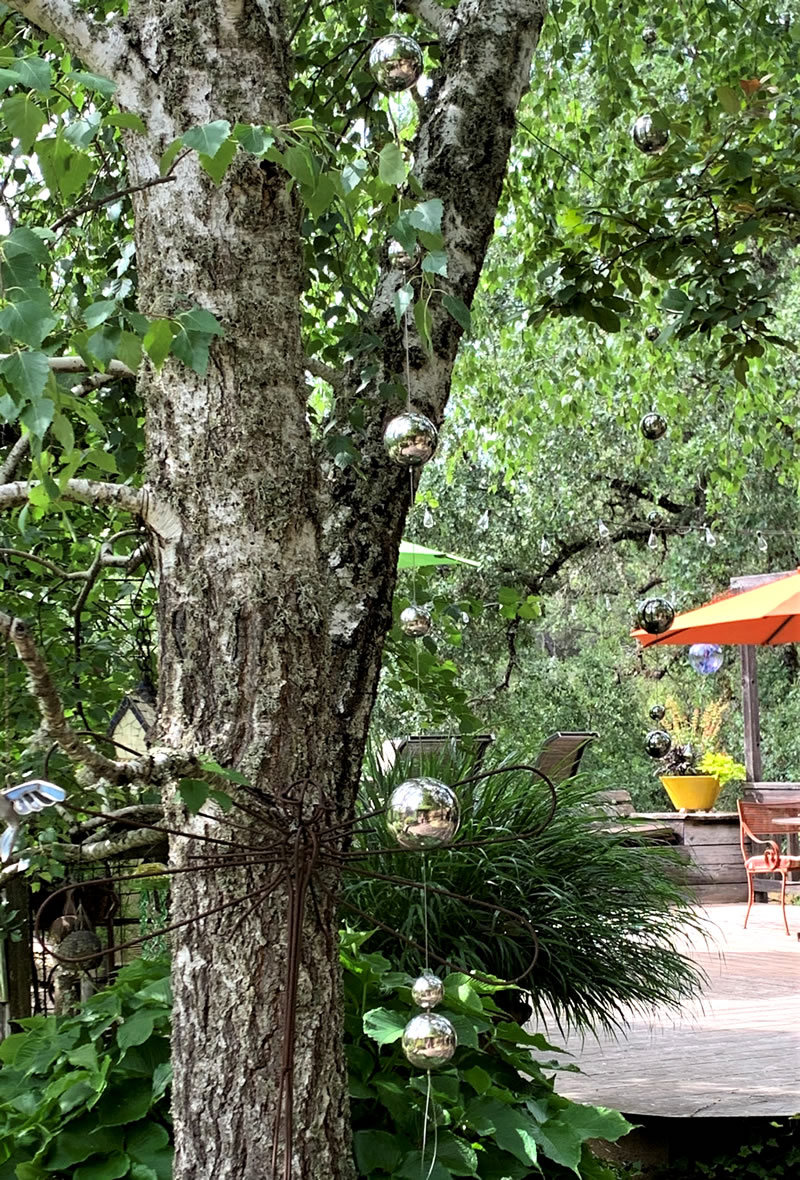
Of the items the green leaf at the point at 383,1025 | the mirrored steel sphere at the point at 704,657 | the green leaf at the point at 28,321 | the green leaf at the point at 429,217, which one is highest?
the green leaf at the point at 429,217

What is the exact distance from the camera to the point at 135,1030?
6.04 feet

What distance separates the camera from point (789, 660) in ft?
40.0

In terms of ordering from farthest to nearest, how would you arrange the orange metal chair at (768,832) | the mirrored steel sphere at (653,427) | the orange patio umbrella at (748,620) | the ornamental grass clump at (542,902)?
1. the orange metal chair at (768,832)
2. the orange patio umbrella at (748,620)
3. the ornamental grass clump at (542,902)
4. the mirrored steel sphere at (653,427)

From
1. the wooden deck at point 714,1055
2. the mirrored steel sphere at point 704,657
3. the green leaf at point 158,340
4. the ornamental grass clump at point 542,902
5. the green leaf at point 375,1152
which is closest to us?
the green leaf at point 158,340

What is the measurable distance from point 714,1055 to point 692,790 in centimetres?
494

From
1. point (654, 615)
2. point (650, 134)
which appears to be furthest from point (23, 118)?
point (654, 615)

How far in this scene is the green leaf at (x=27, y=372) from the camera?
37.6 inches

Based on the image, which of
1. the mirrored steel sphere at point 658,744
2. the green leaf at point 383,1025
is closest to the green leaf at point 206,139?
the green leaf at point 383,1025

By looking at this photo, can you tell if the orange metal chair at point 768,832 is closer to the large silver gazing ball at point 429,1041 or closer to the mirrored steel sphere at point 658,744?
the mirrored steel sphere at point 658,744

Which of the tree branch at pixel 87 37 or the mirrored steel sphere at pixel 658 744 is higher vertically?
the tree branch at pixel 87 37

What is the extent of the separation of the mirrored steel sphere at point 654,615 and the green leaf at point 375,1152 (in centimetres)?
129

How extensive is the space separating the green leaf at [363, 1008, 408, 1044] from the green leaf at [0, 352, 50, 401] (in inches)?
47.8

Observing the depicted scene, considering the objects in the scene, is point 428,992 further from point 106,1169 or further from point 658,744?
point 658,744

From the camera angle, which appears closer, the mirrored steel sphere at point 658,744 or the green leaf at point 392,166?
the green leaf at point 392,166
